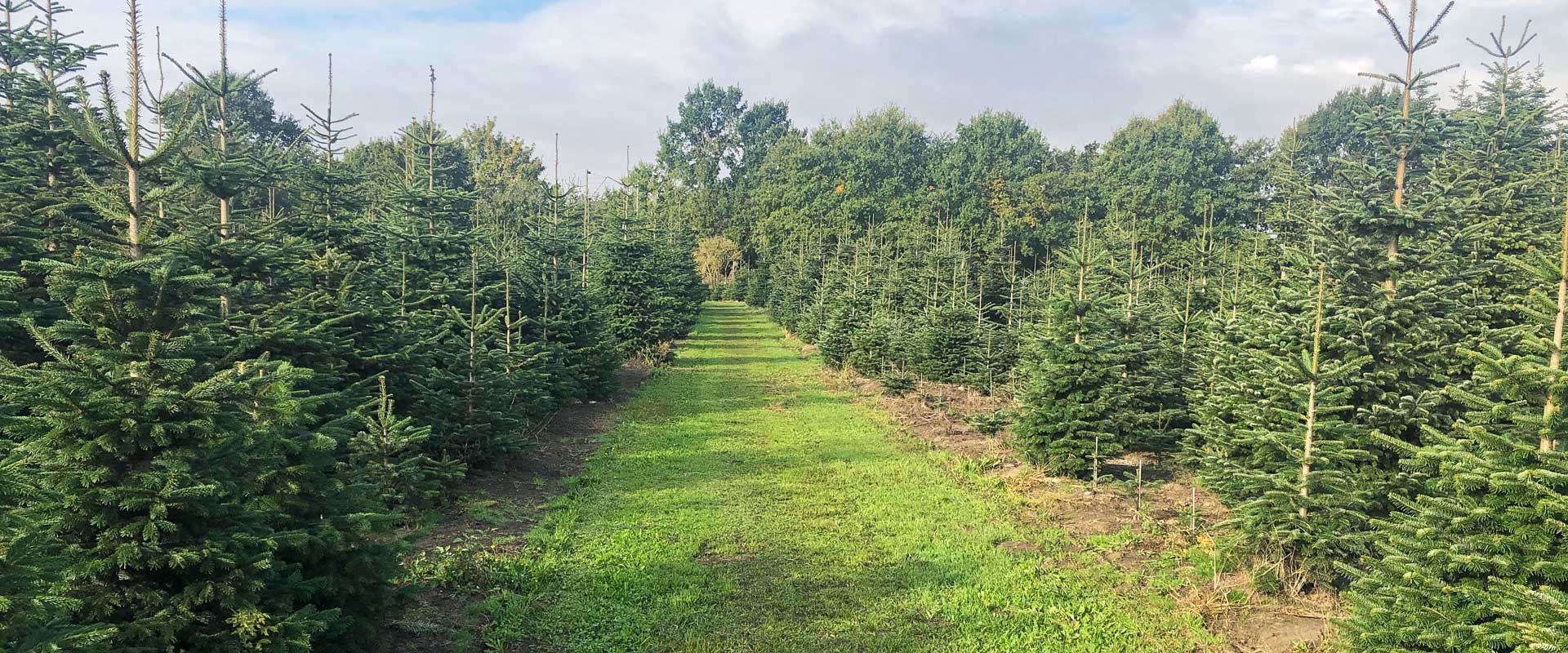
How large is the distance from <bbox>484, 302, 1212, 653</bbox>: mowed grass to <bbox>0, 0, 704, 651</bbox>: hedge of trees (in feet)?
6.48

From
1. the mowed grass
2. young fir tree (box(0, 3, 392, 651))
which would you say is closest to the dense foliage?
young fir tree (box(0, 3, 392, 651))

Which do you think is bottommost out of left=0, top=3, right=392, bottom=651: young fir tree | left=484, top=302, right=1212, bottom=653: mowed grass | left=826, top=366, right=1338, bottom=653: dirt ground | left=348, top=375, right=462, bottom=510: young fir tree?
left=484, top=302, right=1212, bottom=653: mowed grass

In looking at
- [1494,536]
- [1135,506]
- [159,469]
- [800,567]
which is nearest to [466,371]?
[800,567]

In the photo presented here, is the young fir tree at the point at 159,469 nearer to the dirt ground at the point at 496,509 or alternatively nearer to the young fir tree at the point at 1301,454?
the dirt ground at the point at 496,509

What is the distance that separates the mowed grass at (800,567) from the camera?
7844mm

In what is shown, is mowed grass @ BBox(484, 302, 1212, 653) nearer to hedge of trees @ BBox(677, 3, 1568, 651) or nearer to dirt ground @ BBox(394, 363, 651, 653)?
dirt ground @ BBox(394, 363, 651, 653)

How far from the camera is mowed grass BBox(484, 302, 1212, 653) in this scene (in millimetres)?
7844

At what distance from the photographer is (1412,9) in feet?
32.3

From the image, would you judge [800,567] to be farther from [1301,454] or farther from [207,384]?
[207,384]

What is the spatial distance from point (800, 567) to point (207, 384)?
6.38 m

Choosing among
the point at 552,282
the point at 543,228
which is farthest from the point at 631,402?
the point at 543,228

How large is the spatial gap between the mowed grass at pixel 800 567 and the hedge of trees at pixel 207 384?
6.48 feet

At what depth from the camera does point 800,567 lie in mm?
9500

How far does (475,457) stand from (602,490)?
2028 mm
